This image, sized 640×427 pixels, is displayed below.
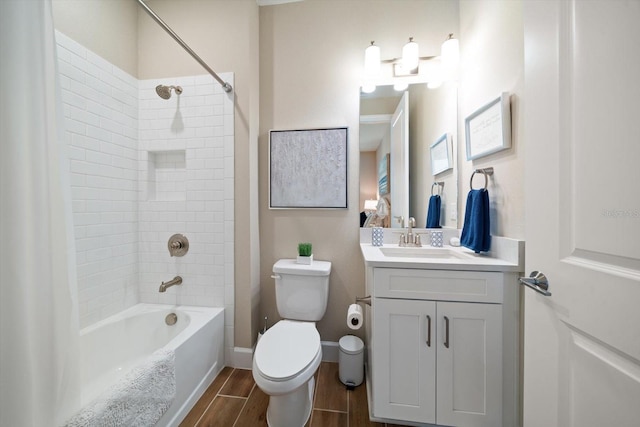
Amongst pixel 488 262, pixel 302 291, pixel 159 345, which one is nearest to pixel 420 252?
pixel 488 262

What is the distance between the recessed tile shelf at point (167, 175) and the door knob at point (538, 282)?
1.99 metres

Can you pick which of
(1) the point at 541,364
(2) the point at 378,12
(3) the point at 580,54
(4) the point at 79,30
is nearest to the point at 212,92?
(4) the point at 79,30

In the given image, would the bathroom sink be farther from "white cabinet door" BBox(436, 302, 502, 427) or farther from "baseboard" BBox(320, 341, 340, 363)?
"baseboard" BBox(320, 341, 340, 363)

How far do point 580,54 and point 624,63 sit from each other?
121 millimetres

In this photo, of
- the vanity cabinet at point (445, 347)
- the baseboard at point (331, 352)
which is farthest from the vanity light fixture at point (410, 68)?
the baseboard at point (331, 352)

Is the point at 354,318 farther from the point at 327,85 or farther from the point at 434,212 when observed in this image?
the point at 327,85

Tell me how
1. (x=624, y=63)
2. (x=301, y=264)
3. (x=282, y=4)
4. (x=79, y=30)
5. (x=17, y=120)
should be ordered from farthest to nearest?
(x=282, y=4) < (x=301, y=264) < (x=79, y=30) < (x=17, y=120) < (x=624, y=63)

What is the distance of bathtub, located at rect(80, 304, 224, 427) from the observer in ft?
4.09

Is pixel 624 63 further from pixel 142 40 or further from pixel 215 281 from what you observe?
pixel 142 40

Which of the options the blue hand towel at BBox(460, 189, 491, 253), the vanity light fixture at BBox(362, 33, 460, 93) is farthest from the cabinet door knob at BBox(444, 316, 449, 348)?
the vanity light fixture at BBox(362, 33, 460, 93)

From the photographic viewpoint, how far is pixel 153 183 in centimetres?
176

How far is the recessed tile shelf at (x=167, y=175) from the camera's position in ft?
5.69

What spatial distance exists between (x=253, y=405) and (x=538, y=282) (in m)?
1.52

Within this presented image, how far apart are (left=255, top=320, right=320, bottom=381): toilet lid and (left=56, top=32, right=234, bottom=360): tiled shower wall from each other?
20.6 inches
